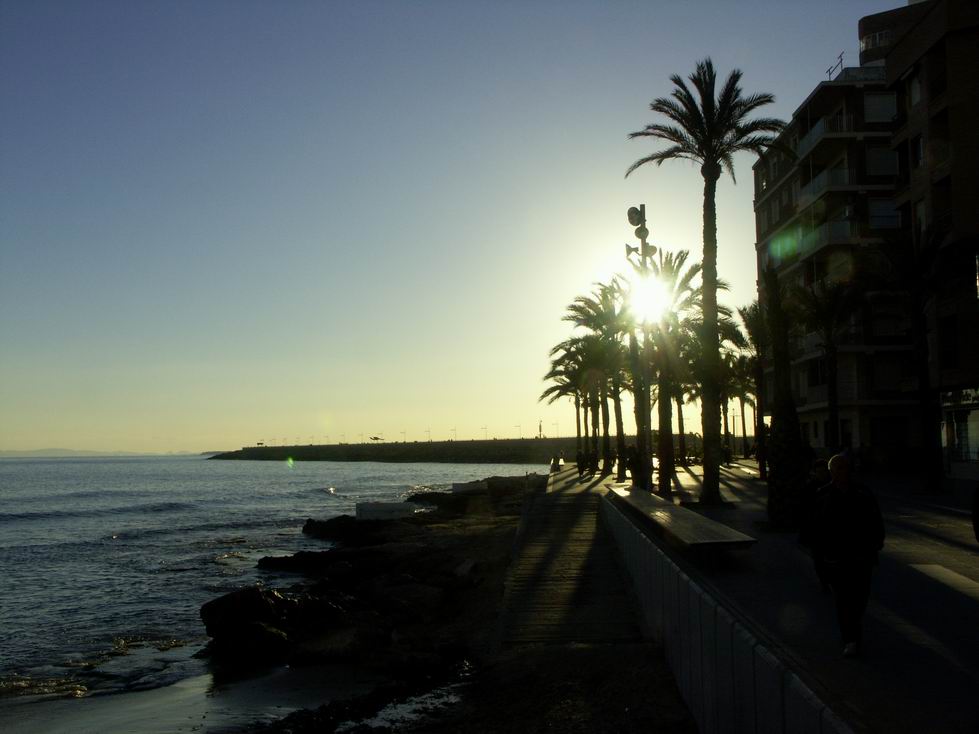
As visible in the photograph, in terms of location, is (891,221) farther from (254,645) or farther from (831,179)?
(254,645)

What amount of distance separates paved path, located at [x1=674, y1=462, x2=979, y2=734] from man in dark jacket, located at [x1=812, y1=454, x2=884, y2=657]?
1.08ft

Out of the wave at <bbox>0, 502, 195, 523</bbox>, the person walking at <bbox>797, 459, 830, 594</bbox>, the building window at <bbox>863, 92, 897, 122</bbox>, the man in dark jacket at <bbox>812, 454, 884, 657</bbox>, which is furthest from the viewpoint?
the wave at <bbox>0, 502, 195, 523</bbox>

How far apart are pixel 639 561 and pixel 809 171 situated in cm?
4777

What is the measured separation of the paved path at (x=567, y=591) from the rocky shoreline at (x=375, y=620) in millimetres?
657

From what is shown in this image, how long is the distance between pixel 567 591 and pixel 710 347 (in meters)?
12.6

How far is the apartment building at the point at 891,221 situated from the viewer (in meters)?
34.2

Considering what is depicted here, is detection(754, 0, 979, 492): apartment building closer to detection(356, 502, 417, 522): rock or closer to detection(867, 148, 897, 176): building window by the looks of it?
detection(867, 148, 897, 176): building window

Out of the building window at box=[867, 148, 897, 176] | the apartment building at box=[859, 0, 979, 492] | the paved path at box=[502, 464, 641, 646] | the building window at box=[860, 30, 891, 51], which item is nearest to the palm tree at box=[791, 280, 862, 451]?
the apartment building at box=[859, 0, 979, 492]

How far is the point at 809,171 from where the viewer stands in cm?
5538

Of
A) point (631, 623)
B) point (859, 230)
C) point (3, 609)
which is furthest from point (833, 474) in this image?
point (859, 230)

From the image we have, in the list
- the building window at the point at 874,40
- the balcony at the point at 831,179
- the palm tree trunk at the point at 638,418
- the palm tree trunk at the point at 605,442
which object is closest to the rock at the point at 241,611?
the palm tree trunk at the point at 638,418

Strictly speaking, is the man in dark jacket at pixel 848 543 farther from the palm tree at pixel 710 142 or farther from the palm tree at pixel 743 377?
the palm tree at pixel 743 377

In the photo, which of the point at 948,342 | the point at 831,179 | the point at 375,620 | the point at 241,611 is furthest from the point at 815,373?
the point at 241,611

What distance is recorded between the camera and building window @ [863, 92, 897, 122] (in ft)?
169
